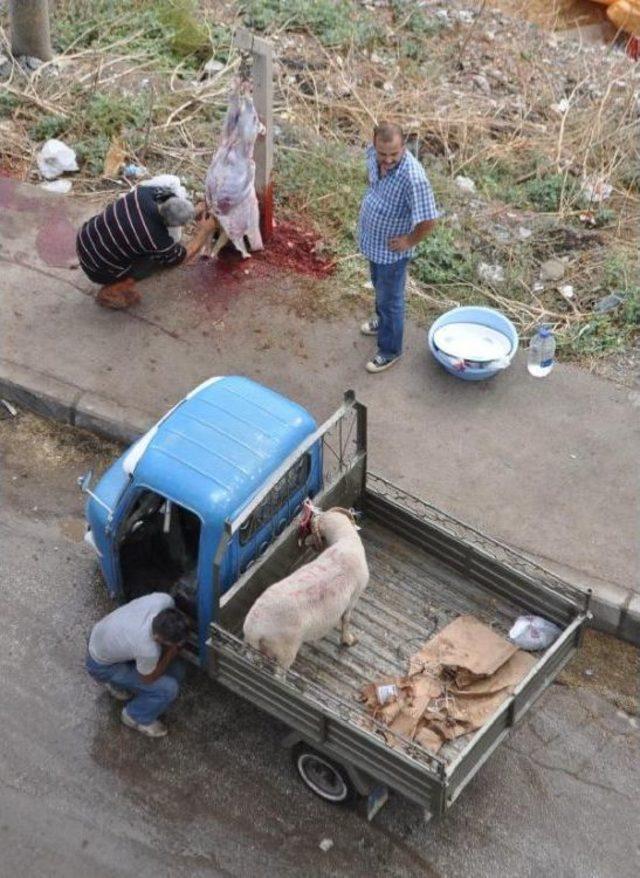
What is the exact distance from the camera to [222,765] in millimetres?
6066

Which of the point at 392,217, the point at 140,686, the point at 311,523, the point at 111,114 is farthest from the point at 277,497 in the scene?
the point at 111,114

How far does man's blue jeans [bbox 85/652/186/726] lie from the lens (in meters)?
5.97

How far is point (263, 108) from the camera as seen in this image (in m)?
8.43

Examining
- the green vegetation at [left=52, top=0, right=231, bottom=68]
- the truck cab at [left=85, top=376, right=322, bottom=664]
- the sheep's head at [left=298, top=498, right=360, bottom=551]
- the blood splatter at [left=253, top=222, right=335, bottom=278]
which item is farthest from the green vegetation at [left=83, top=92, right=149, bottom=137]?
the sheep's head at [left=298, top=498, right=360, bottom=551]

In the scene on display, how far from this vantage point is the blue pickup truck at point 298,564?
5.42 metres

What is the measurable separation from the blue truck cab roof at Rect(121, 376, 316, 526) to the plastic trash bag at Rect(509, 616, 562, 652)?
1.60m

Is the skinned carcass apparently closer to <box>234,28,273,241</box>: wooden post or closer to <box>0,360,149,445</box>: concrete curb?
<box>234,28,273,241</box>: wooden post

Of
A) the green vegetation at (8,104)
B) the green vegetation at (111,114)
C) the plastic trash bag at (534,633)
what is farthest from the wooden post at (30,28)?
the plastic trash bag at (534,633)

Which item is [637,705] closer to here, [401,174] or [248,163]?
[401,174]

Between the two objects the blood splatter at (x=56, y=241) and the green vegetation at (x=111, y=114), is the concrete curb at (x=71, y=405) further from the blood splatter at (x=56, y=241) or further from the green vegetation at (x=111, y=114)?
the green vegetation at (x=111, y=114)

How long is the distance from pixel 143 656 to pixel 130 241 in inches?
146

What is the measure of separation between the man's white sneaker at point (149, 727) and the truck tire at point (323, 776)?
0.80 meters

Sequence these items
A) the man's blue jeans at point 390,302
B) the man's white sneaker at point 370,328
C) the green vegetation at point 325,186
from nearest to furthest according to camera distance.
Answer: the man's blue jeans at point 390,302
the man's white sneaker at point 370,328
the green vegetation at point 325,186

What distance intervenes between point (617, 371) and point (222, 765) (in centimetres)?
431
